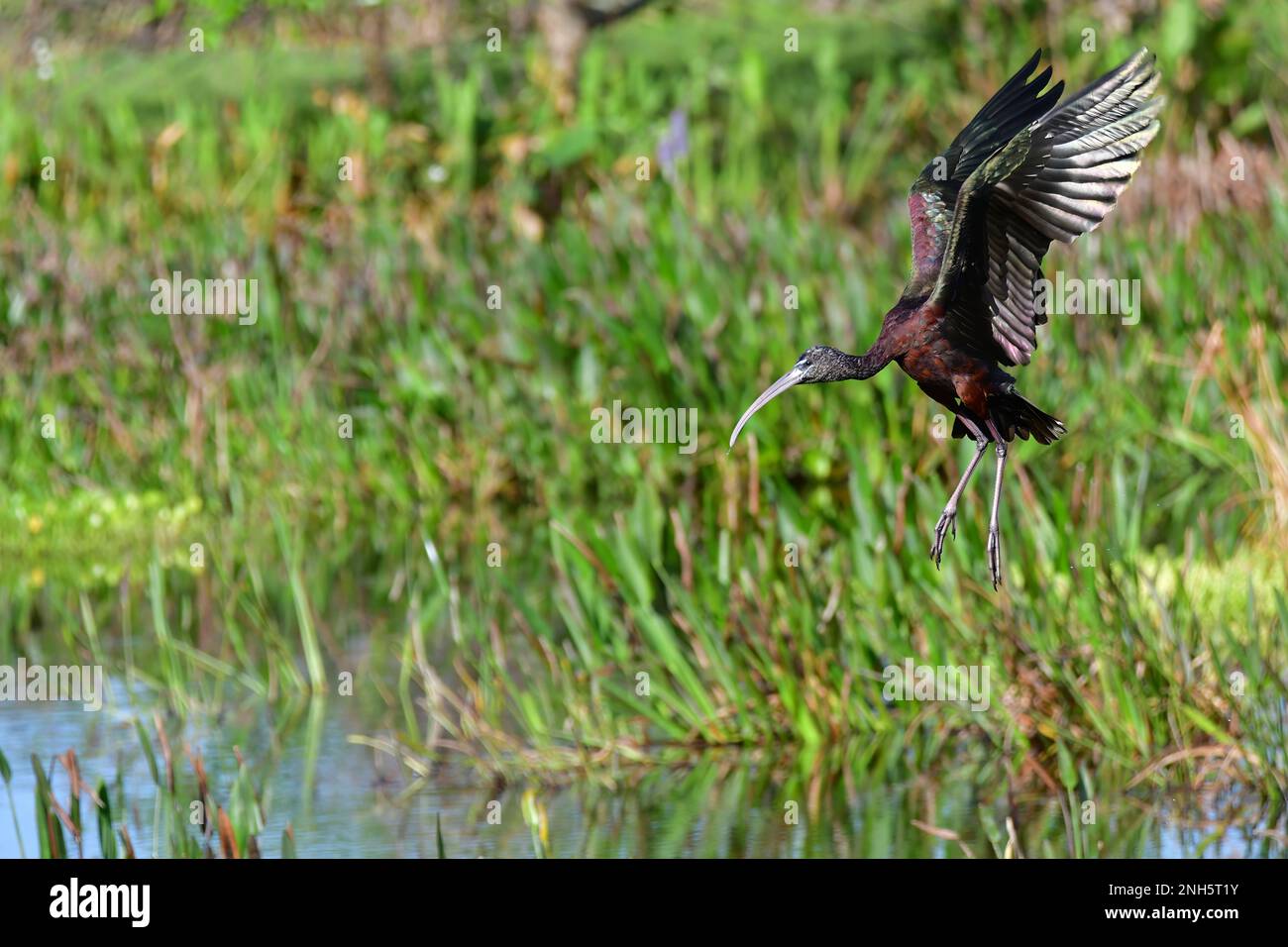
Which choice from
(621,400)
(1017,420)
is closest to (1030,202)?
(1017,420)

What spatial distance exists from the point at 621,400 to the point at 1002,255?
685 cm

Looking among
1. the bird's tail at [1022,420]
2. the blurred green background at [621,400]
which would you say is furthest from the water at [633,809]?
the bird's tail at [1022,420]

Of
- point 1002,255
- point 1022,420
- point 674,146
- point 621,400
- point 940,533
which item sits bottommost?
point 940,533

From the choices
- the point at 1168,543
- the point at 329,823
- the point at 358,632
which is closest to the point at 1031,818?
the point at 329,823

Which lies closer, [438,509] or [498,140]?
[438,509]

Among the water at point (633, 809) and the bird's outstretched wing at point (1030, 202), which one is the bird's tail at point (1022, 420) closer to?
the bird's outstretched wing at point (1030, 202)

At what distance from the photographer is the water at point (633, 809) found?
5070mm

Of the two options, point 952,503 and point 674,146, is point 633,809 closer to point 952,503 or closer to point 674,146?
point 952,503

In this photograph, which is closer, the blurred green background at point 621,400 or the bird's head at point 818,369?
the bird's head at point 818,369

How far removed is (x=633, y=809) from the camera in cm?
549

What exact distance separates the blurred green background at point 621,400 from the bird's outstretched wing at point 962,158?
9.15ft
